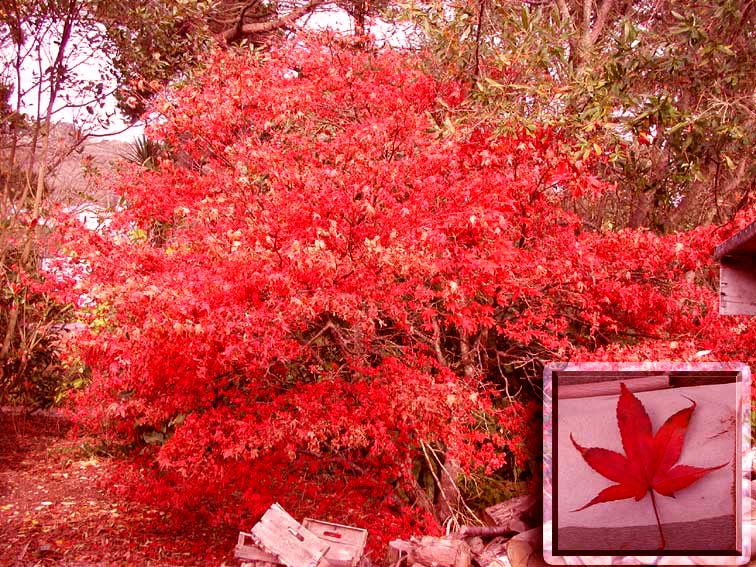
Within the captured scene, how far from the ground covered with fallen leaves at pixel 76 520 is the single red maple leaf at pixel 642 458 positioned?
16.7 feet

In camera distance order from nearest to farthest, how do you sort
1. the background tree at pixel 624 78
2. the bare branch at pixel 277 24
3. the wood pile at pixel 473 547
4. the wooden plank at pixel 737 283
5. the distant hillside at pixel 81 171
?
the wooden plank at pixel 737 283, the wood pile at pixel 473 547, the background tree at pixel 624 78, the distant hillside at pixel 81 171, the bare branch at pixel 277 24

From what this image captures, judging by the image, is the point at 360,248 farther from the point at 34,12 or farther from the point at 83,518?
the point at 34,12

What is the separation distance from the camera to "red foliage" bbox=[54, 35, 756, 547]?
467 centimetres

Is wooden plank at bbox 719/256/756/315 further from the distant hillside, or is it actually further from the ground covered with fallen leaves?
the distant hillside

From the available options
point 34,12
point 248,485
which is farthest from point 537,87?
point 34,12

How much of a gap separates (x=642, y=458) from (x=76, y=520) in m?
6.85

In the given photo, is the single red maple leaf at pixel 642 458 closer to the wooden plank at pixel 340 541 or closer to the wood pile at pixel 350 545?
the wood pile at pixel 350 545

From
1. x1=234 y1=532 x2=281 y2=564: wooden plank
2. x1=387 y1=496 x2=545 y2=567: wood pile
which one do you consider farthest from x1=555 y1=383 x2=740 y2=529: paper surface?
x1=234 y1=532 x2=281 y2=564: wooden plank

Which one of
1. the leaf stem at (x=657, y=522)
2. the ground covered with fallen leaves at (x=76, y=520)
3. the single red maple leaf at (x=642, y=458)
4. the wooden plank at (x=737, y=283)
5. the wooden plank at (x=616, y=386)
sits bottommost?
the ground covered with fallen leaves at (x=76, y=520)

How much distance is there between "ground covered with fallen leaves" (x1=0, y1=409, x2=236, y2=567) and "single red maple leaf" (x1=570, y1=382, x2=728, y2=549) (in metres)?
5.08

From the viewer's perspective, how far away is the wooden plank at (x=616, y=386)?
1802 mm

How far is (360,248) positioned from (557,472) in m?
3.00

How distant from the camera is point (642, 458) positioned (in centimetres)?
179

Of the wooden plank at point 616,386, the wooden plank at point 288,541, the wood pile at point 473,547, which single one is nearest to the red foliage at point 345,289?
the wooden plank at point 288,541
